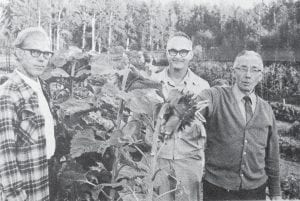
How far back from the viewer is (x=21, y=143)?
119 centimetres

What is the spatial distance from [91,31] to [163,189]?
922 millimetres

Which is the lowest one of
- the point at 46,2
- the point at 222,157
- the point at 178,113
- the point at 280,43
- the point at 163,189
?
the point at 163,189

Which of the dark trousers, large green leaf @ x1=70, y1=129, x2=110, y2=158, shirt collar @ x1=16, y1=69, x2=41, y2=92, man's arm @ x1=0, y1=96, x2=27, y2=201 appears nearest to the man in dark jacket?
the dark trousers

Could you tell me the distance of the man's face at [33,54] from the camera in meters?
1.26

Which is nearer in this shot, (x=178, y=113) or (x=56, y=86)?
(x=178, y=113)

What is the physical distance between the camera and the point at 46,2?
1755mm

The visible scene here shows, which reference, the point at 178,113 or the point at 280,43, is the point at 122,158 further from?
the point at 280,43

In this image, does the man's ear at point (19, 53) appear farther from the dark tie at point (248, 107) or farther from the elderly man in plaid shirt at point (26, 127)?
the dark tie at point (248, 107)

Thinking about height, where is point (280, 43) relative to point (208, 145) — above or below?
above

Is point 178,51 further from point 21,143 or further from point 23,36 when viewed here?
point 21,143

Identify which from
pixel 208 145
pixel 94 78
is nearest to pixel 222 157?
pixel 208 145

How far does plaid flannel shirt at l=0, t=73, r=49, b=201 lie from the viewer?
114 cm

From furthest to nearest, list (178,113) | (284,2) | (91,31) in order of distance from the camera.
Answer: (284,2) < (91,31) < (178,113)

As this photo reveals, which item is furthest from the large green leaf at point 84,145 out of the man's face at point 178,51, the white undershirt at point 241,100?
the man's face at point 178,51
